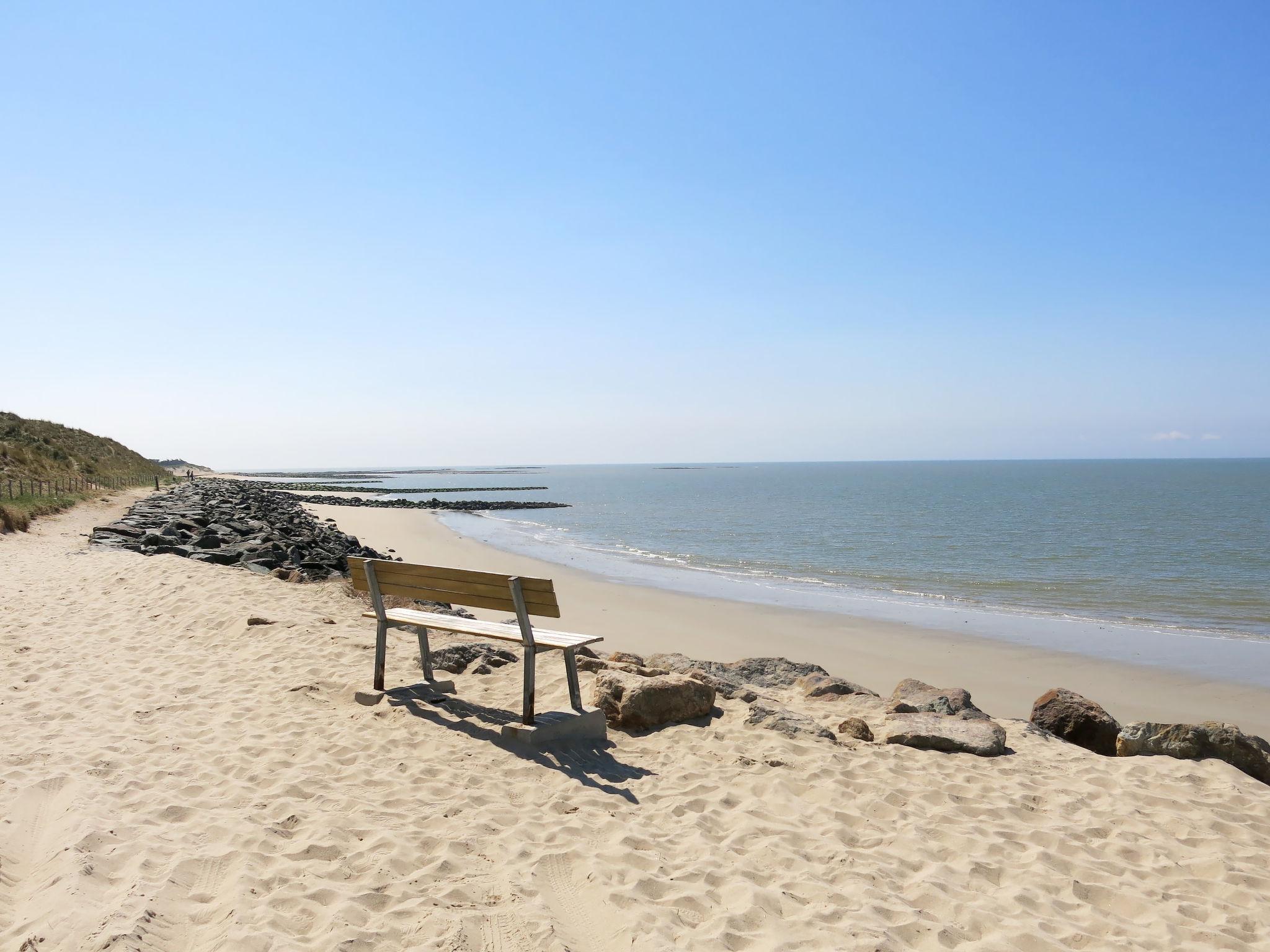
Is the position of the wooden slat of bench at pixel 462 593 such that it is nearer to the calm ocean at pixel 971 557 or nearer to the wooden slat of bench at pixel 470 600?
the wooden slat of bench at pixel 470 600

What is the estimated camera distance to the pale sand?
11.0ft

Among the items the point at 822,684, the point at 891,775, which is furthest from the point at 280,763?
the point at 822,684

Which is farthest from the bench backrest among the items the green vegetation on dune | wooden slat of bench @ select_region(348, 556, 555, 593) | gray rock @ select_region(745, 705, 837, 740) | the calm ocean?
the green vegetation on dune

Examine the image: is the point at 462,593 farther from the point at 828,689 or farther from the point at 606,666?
the point at 828,689

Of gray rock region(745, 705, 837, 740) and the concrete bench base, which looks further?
gray rock region(745, 705, 837, 740)

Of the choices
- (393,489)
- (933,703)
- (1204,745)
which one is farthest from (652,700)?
(393,489)

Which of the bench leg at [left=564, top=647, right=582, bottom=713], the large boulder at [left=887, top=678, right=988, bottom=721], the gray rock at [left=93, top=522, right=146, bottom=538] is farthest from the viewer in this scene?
the gray rock at [left=93, top=522, right=146, bottom=538]

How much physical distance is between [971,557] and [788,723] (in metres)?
24.6

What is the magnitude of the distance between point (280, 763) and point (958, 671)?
33.7ft

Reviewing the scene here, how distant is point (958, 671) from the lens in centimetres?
1191

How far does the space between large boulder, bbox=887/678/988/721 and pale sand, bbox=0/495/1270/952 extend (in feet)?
1.10

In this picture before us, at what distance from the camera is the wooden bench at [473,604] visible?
5.75 m

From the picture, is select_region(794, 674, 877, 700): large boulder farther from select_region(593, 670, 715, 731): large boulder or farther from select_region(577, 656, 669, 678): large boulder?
select_region(593, 670, 715, 731): large boulder

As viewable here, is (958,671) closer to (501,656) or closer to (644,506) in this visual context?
(501,656)
